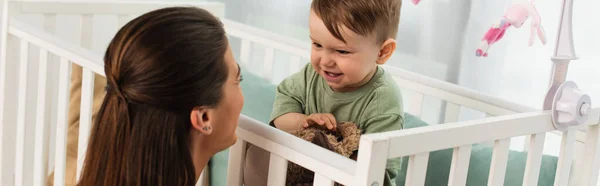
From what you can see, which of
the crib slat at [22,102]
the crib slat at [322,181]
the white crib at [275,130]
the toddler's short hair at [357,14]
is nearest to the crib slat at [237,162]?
the white crib at [275,130]

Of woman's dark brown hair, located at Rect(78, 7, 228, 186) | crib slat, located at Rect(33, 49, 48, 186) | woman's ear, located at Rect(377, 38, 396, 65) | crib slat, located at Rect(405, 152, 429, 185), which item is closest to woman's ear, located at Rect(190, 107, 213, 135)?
woman's dark brown hair, located at Rect(78, 7, 228, 186)

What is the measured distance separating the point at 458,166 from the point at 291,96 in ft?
1.43

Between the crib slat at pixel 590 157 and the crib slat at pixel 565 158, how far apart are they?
0.03 metres

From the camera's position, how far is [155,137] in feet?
3.70

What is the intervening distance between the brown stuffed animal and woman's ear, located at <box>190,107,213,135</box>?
0.16 m

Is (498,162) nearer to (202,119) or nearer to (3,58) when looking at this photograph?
(202,119)

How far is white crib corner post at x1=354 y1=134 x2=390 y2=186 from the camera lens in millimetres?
998

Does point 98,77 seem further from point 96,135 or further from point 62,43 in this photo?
point 96,135

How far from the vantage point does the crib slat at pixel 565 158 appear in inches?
53.2

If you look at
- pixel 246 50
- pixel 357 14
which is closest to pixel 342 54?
pixel 357 14

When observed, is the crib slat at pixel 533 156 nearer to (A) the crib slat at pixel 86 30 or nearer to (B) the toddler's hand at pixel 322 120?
(B) the toddler's hand at pixel 322 120

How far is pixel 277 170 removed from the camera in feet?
3.73

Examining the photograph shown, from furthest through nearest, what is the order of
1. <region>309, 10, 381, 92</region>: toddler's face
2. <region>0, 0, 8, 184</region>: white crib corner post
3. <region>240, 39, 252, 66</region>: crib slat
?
<region>240, 39, 252, 66</region>: crib slat < <region>0, 0, 8, 184</region>: white crib corner post < <region>309, 10, 381, 92</region>: toddler's face

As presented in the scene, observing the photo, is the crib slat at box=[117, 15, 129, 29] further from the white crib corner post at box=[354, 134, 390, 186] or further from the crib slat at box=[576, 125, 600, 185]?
the white crib corner post at box=[354, 134, 390, 186]
